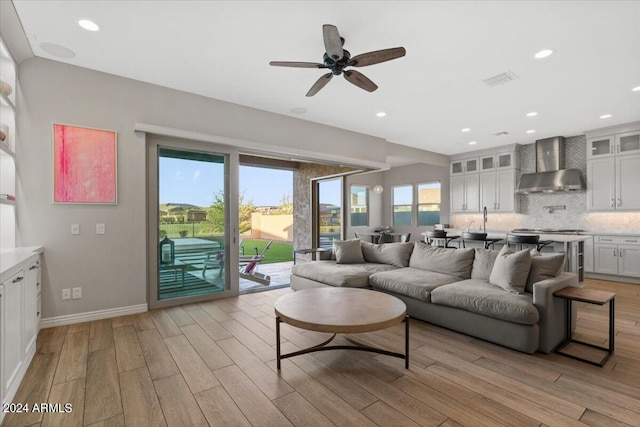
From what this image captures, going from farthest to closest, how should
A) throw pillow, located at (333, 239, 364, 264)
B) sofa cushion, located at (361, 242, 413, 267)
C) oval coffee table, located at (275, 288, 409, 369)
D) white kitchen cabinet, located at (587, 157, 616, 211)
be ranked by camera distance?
white kitchen cabinet, located at (587, 157, 616, 211), throw pillow, located at (333, 239, 364, 264), sofa cushion, located at (361, 242, 413, 267), oval coffee table, located at (275, 288, 409, 369)

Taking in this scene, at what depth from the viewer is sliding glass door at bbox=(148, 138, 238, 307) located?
4051mm

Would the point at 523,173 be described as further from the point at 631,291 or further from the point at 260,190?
the point at 260,190

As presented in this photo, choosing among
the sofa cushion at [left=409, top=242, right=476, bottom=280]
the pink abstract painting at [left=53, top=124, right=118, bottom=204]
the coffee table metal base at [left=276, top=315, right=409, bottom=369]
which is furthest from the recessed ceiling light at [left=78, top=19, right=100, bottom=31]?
the sofa cushion at [left=409, top=242, right=476, bottom=280]

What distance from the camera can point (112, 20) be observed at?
2.64 meters

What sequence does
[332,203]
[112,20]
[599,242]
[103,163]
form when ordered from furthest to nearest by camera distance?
[332,203]
[599,242]
[103,163]
[112,20]

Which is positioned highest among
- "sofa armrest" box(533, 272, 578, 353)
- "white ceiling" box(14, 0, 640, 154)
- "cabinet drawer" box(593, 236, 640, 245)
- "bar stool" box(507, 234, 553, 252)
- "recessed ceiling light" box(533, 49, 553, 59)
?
"white ceiling" box(14, 0, 640, 154)

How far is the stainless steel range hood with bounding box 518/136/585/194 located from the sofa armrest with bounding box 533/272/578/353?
4590 mm

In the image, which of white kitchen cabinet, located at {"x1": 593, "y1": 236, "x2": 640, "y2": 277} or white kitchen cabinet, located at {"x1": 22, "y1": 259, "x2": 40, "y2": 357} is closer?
white kitchen cabinet, located at {"x1": 22, "y1": 259, "x2": 40, "y2": 357}

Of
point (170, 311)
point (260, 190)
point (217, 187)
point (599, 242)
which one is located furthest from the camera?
point (260, 190)

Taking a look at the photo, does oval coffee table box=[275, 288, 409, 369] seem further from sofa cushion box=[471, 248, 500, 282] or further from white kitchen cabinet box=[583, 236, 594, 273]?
white kitchen cabinet box=[583, 236, 594, 273]

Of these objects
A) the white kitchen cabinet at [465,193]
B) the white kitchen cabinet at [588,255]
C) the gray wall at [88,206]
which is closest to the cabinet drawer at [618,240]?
the white kitchen cabinet at [588,255]

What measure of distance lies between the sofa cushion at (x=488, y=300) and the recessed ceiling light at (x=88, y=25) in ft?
14.0

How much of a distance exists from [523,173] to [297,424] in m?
7.74

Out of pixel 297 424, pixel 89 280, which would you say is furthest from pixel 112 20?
pixel 297 424
